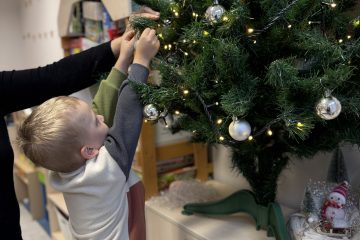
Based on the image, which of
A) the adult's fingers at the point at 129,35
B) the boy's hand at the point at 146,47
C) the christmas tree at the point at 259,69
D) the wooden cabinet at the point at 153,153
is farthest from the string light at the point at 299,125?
the wooden cabinet at the point at 153,153

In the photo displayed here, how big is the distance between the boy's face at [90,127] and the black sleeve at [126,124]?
0.06 ft

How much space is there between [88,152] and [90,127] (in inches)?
2.2

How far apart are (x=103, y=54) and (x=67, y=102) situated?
0.75 ft

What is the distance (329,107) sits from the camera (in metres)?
0.65

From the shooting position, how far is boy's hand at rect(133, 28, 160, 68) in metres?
0.84

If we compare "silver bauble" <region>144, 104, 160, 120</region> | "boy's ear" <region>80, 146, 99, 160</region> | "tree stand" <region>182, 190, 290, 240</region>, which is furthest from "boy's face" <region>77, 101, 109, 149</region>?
"tree stand" <region>182, 190, 290, 240</region>

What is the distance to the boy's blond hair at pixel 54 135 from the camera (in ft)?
2.57

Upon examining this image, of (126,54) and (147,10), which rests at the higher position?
(147,10)

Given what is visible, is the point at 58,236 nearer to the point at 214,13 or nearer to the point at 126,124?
the point at 126,124

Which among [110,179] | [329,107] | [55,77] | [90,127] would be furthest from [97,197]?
[329,107]

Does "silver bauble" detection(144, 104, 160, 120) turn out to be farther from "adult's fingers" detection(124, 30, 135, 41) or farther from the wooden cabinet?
the wooden cabinet

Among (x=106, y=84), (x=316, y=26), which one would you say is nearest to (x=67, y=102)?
(x=106, y=84)

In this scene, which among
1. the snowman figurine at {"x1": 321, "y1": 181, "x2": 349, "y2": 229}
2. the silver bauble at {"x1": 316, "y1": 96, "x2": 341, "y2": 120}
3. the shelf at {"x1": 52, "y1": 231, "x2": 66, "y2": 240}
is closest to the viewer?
the silver bauble at {"x1": 316, "y1": 96, "x2": 341, "y2": 120}

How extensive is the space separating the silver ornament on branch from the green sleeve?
0.91ft
